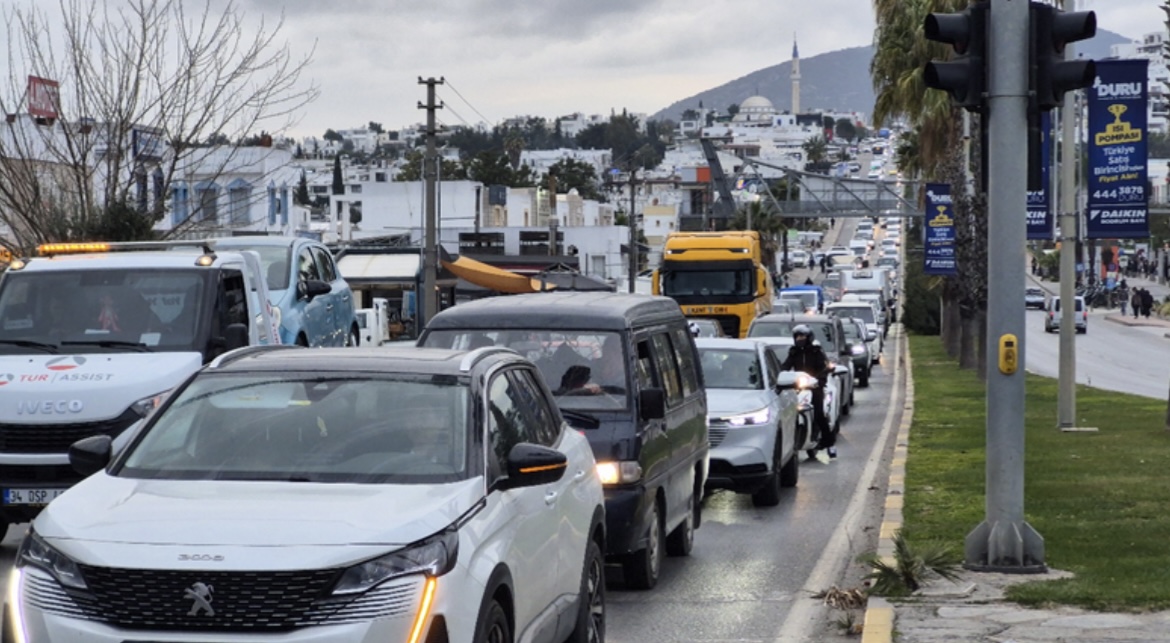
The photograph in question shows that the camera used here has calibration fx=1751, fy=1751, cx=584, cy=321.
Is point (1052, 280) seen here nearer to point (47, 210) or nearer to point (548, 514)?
point (47, 210)

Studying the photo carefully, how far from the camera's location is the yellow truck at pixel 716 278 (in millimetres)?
43656

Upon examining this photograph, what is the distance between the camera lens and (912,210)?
83.0 m

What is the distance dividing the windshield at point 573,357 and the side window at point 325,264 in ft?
29.0

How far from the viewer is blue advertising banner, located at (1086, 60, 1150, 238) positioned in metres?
20.4

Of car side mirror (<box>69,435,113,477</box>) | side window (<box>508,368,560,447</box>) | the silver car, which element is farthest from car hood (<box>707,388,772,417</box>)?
car side mirror (<box>69,435,113,477</box>)

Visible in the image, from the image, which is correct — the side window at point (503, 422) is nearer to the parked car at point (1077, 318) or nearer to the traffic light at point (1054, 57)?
the traffic light at point (1054, 57)

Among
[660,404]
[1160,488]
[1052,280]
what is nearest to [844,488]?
[1160,488]

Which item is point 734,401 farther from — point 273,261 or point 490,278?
point 490,278

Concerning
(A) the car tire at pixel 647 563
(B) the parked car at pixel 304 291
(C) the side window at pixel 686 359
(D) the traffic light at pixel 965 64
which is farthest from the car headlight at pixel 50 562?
(B) the parked car at pixel 304 291

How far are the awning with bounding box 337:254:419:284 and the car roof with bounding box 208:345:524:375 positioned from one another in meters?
39.4

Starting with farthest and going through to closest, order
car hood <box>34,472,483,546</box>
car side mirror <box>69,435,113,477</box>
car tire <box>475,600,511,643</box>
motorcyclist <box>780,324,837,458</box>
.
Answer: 1. motorcyclist <box>780,324,837,458</box>
2. car side mirror <box>69,435,113,477</box>
3. car tire <box>475,600,511,643</box>
4. car hood <box>34,472,483,546</box>

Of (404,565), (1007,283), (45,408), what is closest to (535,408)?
(404,565)

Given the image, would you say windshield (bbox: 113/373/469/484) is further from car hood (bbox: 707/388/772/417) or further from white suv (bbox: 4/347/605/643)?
car hood (bbox: 707/388/772/417)

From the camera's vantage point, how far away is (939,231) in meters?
43.8
